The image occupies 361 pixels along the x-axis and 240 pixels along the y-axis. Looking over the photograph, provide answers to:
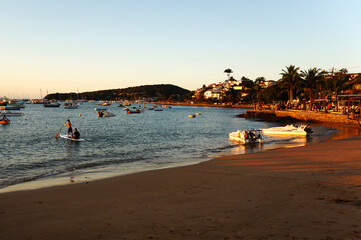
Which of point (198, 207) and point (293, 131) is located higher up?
point (198, 207)

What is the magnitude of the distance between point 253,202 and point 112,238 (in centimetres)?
459

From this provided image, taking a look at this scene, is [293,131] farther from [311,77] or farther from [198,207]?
[311,77]

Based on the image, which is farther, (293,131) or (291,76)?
(291,76)

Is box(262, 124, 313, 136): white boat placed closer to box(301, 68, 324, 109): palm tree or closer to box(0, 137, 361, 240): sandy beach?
box(0, 137, 361, 240): sandy beach

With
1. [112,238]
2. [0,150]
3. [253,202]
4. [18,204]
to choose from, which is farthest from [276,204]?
[0,150]

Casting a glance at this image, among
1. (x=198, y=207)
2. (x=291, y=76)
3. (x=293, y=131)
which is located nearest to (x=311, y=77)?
(x=291, y=76)

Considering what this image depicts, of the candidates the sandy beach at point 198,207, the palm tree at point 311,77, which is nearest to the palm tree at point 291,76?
the palm tree at point 311,77

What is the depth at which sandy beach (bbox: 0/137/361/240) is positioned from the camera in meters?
6.34

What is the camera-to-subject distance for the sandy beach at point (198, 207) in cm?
634

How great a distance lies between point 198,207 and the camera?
8062 millimetres

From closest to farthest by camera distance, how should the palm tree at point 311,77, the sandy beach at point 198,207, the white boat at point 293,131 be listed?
the sandy beach at point 198,207
the white boat at point 293,131
the palm tree at point 311,77

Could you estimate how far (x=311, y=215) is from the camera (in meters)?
7.15

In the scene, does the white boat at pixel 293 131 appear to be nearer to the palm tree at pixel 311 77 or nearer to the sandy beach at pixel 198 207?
the sandy beach at pixel 198 207

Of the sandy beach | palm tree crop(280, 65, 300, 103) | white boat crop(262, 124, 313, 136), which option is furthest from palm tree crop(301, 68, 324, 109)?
the sandy beach
